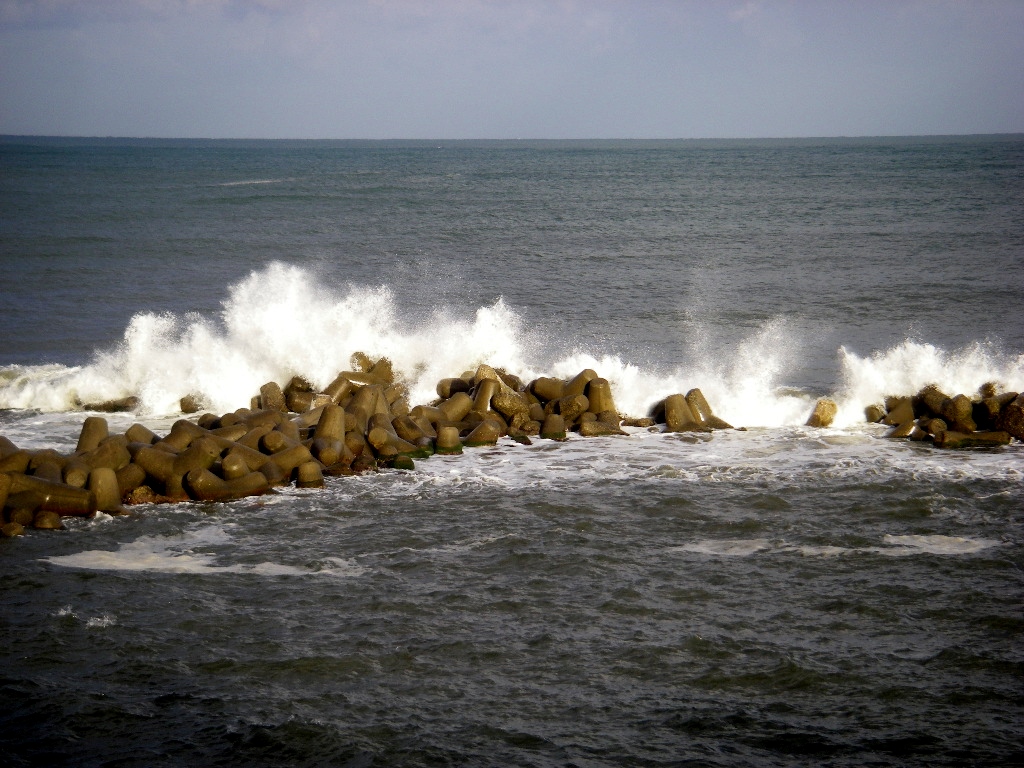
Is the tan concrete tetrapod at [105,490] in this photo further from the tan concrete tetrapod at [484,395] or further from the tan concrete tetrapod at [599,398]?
the tan concrete tetrapod at [599,398]

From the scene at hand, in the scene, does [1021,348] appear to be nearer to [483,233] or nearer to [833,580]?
[833,580]

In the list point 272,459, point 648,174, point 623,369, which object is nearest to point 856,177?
point 648,174

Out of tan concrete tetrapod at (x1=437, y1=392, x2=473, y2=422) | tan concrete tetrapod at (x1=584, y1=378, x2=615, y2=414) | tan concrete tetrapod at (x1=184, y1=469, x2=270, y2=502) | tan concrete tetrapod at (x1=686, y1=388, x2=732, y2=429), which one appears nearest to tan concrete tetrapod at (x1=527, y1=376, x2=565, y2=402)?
tan concrete tetrapod at (x1=584, y1=378, x2=615, y2=414)

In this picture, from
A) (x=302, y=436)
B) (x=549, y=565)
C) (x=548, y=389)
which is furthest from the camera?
(x=548, y=389)

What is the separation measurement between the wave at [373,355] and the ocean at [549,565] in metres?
0.07

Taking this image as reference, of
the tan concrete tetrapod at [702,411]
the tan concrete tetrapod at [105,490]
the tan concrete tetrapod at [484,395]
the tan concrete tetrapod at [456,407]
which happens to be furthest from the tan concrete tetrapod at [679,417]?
the tan concrete tetrapod at [105,490]

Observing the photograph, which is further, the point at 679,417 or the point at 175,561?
the point at 679,417

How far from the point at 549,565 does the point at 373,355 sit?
865 cm

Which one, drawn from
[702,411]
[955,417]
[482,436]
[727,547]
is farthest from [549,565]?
[955,417]

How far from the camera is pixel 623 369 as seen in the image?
18.2m

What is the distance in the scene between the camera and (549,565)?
1070 cm

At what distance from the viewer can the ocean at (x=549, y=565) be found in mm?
7719

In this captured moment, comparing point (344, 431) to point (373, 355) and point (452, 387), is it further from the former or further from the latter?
point (373, 355)

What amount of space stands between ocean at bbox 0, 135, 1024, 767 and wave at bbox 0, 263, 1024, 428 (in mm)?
67
